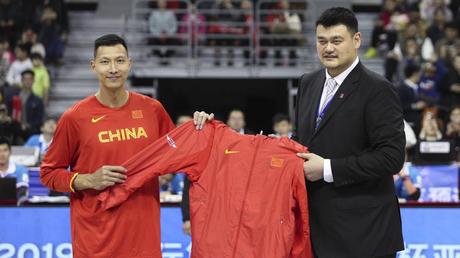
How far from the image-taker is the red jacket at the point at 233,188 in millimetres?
5262

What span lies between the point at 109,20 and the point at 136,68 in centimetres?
213

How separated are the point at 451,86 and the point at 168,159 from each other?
1111 centimetres

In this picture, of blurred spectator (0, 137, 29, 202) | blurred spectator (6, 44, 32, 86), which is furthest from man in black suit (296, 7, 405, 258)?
blurred spectator (6, 44, 32, 86)

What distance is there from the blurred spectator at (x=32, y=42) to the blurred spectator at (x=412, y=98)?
6.96 m

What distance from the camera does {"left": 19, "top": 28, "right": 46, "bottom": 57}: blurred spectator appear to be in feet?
58.0

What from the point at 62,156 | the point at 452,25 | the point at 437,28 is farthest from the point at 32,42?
the point at 62,156

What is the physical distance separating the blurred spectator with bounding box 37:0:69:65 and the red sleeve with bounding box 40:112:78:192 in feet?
42.7

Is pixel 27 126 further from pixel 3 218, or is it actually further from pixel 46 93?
pixel 3 218

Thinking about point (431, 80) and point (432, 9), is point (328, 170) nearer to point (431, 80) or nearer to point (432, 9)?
point (431, 80)

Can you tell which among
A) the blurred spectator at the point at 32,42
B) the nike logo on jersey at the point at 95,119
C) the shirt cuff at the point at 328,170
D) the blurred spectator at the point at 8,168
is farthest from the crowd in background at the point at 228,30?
the shirt cuff at the point at 328,170

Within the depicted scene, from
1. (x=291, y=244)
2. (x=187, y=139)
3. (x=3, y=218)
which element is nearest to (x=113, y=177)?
(x=187, y=139)

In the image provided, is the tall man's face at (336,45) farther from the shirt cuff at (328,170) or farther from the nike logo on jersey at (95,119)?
the nike logo on jersey at (95,119)

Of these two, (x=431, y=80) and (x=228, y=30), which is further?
(x=228, y=30)

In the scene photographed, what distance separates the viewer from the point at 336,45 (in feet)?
16.3
